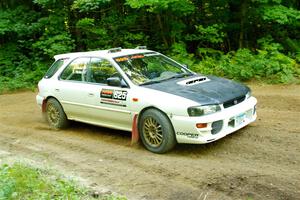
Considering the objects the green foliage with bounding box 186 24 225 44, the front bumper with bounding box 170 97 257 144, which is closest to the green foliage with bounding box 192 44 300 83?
the green foliage with bounding box 186 24 225 44

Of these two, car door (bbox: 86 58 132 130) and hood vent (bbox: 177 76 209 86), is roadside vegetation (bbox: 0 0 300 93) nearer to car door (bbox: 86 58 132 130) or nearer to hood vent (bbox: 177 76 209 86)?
hood vent (bbox: 177 76 209 86)

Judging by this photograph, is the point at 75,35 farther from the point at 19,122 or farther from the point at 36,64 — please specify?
the point at 19,122

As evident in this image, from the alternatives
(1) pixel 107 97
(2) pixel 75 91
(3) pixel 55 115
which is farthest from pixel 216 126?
(3) pixel 55 115

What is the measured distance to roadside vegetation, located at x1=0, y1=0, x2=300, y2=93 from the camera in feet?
39.8

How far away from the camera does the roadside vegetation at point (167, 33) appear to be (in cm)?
1214

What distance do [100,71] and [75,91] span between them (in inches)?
28.2

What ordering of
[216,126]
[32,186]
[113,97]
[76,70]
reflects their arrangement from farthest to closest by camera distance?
[76,70], [113,97], [216,126], [32,186]

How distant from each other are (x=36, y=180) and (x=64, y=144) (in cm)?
228

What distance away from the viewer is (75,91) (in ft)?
25.4

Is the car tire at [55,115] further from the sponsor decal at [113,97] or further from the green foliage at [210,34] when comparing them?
the green foliage at [210,34]

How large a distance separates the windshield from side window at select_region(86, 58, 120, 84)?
0.18 meters

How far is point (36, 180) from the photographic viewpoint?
5285 mm

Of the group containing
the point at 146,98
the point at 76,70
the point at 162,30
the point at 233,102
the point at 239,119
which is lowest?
the point at 239,119

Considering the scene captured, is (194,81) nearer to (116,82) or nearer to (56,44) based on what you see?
(116,82)
